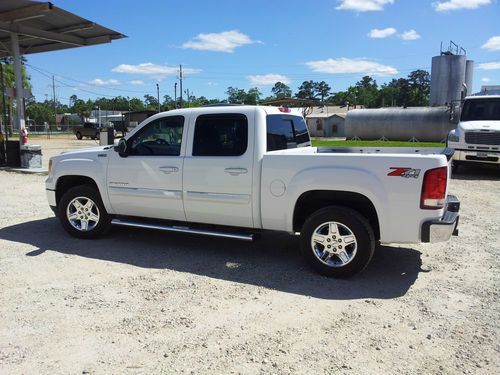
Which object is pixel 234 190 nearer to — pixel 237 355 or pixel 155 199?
pixel 155 199

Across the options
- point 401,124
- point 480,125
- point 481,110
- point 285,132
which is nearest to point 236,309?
point 285,132

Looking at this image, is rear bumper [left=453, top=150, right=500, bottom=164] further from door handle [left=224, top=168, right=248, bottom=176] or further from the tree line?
the tree line

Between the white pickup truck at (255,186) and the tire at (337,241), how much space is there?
0.4 inches

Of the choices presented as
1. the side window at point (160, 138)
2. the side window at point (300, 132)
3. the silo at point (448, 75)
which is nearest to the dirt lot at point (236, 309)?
the side window at point (160, 138)

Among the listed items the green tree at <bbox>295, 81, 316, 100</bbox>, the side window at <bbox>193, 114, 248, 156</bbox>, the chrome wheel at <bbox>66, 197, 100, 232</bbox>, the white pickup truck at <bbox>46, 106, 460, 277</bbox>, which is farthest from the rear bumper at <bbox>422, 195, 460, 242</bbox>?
the green tree at <bbox>295, 81, 316, 100</bbox>

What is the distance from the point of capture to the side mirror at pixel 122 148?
19.9 feet

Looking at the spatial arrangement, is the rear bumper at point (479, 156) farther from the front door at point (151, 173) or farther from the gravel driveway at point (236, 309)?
the front door at point (151, 173)

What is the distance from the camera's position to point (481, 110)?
14.4 meters

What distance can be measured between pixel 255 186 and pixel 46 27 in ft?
39.2

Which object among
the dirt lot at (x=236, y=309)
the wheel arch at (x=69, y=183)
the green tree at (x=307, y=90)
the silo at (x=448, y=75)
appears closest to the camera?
the dirt lot at (x=236, y=309)

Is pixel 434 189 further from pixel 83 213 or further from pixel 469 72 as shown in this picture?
pixel 469 72

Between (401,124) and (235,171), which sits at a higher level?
(401,124)

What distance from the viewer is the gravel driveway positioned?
11.0 ft

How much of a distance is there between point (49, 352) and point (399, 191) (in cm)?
352
